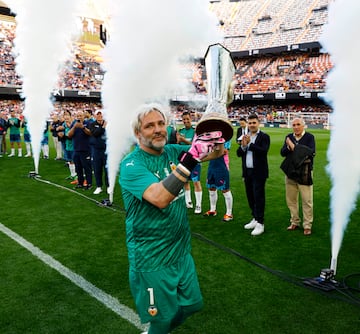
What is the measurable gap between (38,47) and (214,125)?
12.4 meters

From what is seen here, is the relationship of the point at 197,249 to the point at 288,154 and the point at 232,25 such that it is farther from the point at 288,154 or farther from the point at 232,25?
the point at 232,25

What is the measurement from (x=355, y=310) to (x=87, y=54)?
180 feet

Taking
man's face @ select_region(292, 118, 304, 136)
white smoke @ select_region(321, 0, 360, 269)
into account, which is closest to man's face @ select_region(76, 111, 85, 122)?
man's face @ select_region(292, 118, 304, 136)

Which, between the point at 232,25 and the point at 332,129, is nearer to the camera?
the point at 332,129

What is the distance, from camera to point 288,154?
6.39 m

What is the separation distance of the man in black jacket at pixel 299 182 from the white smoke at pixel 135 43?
3.27m

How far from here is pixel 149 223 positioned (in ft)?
8.14

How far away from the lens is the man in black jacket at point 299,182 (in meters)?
6.21

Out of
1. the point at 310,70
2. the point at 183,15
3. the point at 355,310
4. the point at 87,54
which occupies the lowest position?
the point at 355,310

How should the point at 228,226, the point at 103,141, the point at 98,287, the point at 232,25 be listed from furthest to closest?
the point at 232,25, the point at 103,141, the point at 228,226, the point at 98,287

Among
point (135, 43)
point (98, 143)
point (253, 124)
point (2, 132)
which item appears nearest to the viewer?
point (253, 124)

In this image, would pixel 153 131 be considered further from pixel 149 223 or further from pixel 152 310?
pixel 152 310

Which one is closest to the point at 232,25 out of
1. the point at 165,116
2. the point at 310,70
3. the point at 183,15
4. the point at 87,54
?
the point at 310,70

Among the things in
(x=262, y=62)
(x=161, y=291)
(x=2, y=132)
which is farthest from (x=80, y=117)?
(x=262, y=62)
